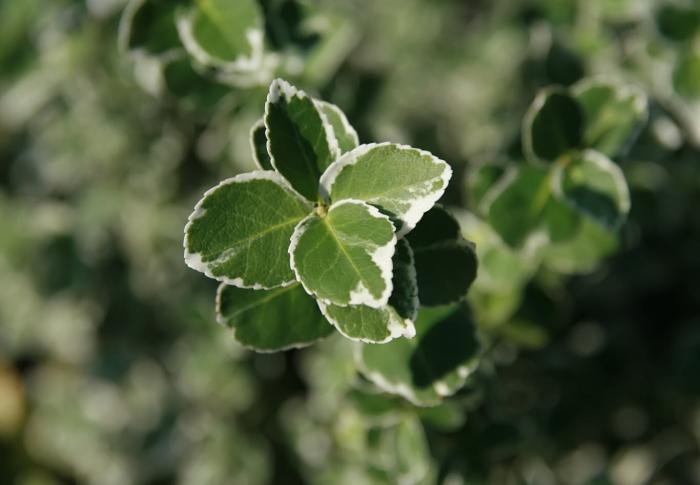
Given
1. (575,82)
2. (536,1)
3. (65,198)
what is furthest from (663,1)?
(65,198)

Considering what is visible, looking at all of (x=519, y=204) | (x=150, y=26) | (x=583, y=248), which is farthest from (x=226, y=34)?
(x=583, y=248)

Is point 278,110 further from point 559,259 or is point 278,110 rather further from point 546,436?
point 546,436

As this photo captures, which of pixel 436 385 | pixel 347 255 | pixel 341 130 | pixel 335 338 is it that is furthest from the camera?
pixel 335 338

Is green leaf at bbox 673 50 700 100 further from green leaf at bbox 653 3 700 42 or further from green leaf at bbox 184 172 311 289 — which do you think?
green leaf at bbox 184 172 311 289

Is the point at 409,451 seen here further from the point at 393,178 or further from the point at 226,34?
the point at 226,34

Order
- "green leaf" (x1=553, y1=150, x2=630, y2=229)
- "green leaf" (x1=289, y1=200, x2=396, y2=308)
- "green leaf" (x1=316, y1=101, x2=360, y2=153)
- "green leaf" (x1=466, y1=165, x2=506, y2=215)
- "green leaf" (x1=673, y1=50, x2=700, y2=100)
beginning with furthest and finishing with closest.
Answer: "green leaf" (x1=673, y1=50, x2=700, y2=100), "green leaf" (x1=466, y1=165, x2=506, y2=215), "green leaf" (x1=553, y1=150, x2=630, y2=229), "green leaf" (x1=316, y1=101, x2=360, y2=153), "green leaf" (x1=289, y1=200, x2=396, y2=308)

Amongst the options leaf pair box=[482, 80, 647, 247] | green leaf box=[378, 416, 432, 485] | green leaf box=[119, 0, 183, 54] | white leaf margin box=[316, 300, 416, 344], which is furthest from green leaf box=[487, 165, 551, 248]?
green leaf box=[119, 0, 183, 54]
